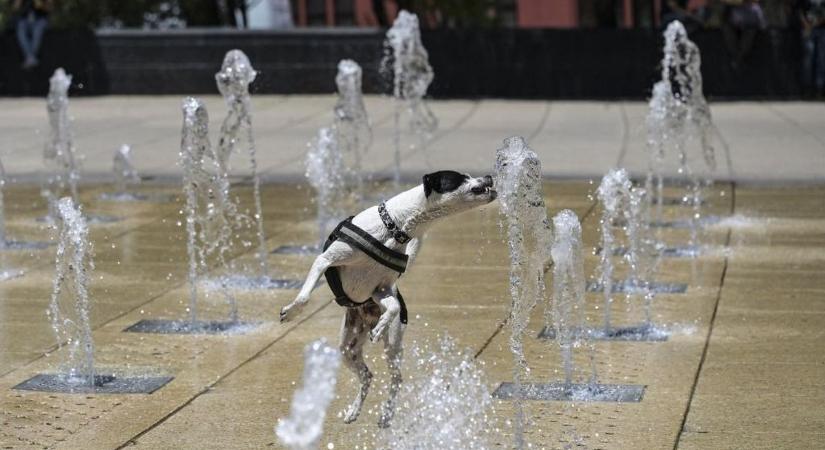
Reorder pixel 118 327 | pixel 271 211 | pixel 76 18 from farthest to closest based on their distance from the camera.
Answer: pixel 76 18, pixel 271 211, pixel 118 327

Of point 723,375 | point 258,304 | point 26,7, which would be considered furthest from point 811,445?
point 26,7

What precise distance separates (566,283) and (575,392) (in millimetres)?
934

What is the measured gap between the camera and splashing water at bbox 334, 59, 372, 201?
16172mm

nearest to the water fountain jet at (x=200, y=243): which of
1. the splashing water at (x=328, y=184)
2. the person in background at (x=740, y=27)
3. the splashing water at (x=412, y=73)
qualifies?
the splashing water at (x=328, y=184)

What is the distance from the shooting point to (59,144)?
15.6 m

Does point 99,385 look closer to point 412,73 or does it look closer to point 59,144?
point 59,144

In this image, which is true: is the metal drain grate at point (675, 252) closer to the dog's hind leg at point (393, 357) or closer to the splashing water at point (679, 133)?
the splashing water at point (679, 133)

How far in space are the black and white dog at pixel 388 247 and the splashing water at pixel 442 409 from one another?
315 millimetres

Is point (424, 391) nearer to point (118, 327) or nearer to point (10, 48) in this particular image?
point (118, 327)

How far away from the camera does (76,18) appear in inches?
1082

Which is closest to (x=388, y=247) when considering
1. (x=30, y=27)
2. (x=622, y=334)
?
(x=622, y=334)

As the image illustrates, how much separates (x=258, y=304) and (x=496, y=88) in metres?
13.6

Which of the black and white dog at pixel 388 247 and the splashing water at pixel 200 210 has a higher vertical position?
the black and white dog at pixel 388 247

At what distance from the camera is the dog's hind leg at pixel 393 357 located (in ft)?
20.1
